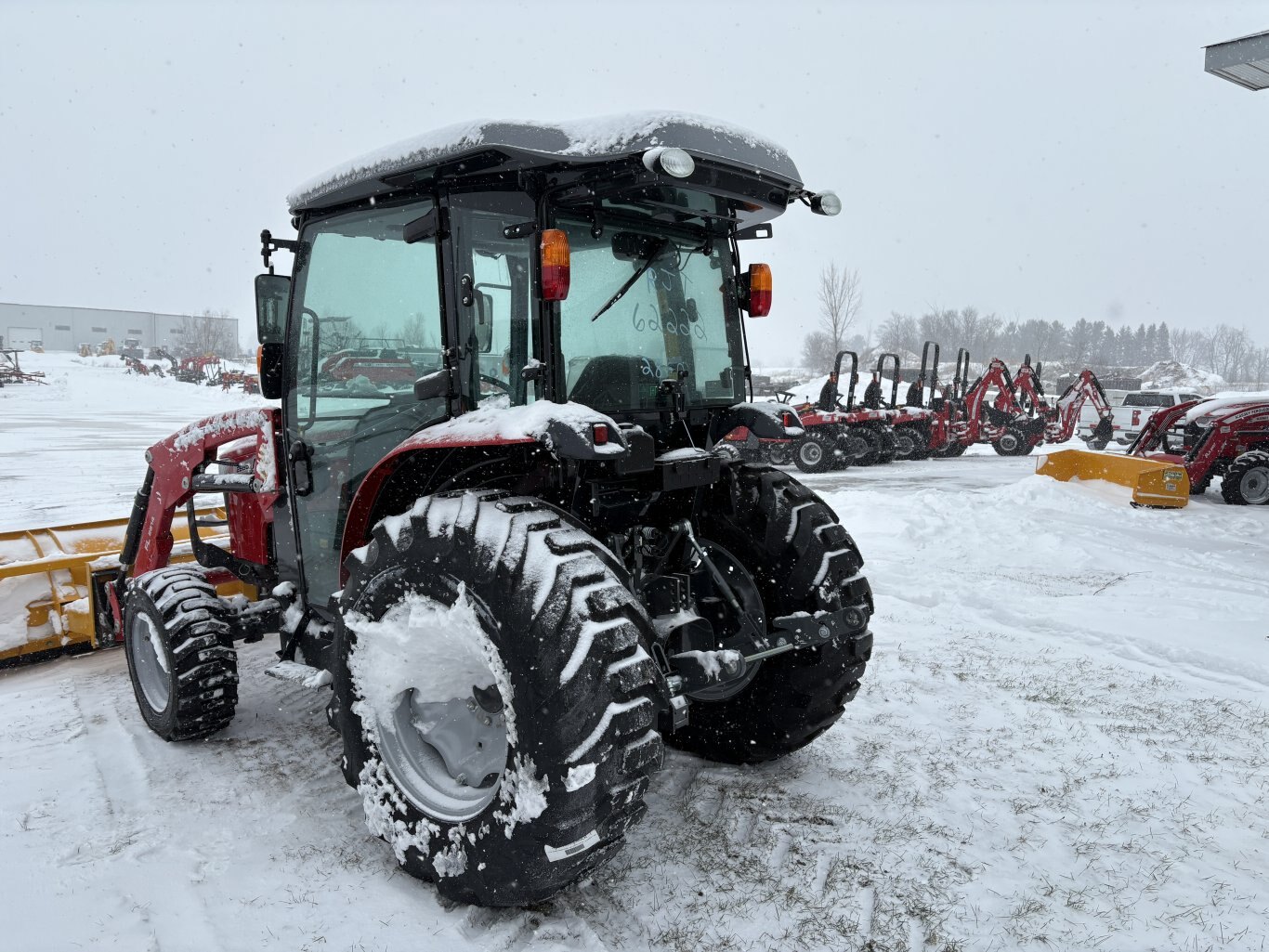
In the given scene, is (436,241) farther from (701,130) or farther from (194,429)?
(194,429)

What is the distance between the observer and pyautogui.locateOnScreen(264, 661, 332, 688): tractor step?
3382 mm

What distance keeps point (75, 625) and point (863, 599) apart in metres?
4.85

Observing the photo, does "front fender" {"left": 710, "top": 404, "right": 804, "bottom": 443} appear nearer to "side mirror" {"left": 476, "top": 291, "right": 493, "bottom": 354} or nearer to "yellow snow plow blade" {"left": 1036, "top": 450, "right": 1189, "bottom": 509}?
"side mirror" {"left": 476, "top": 291, "right": 493, "bottom": 354}

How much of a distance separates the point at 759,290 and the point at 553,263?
134 cm

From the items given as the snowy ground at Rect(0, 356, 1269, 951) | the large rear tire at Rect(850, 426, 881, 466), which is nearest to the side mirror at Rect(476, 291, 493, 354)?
the snowy ground at Rect(0, 356, 1269, 951)

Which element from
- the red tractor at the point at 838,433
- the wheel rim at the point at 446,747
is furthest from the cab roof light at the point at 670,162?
the red tractor at the point at 838,433

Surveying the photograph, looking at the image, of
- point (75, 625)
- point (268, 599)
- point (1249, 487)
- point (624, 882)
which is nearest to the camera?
point (624, 882)

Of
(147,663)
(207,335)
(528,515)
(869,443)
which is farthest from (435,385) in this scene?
(207,335)

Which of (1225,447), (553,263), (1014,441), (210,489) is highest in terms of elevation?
(553,263)

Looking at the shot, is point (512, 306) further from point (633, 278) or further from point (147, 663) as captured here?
point (147, 663)

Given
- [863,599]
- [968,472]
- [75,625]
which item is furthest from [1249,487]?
[75,625]

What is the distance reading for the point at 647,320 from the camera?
329 centimetres

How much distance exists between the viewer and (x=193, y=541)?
4.86m

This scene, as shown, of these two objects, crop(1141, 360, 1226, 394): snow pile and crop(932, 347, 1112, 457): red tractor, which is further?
crop(1141, 360, 1226, 394): snow pile
